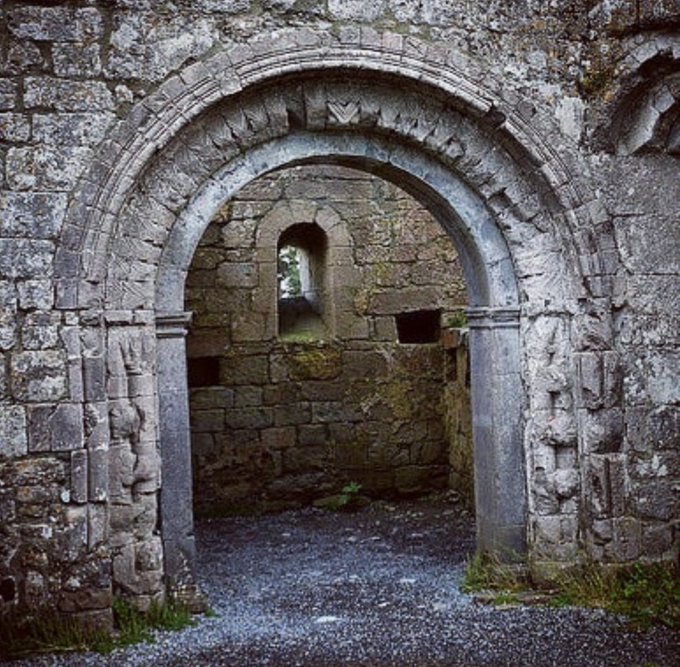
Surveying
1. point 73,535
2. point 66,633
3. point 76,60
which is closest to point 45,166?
point 76,60

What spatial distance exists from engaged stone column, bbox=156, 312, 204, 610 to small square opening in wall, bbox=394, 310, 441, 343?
4.05 metres

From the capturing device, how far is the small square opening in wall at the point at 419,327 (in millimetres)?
8617

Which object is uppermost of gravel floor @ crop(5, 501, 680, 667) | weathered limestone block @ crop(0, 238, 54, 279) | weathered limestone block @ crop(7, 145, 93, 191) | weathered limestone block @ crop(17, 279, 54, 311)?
weathered limestone block @ crop(7, 145, 93, 191)

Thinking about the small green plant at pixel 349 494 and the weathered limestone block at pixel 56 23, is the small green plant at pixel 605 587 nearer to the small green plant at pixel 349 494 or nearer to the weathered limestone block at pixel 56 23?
the small green plant at pixel 349 494

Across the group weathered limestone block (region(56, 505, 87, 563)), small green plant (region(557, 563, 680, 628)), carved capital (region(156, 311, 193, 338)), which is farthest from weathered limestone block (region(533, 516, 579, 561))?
weathered limestone block (region(56, 505, 87, 563))

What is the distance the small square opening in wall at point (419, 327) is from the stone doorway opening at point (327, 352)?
0.01m

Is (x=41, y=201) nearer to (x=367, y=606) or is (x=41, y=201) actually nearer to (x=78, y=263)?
(x=78, y=263)

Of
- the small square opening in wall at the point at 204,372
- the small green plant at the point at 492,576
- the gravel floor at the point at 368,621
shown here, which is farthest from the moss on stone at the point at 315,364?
the small green plant at the point at 492,576

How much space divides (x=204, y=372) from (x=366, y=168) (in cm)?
350

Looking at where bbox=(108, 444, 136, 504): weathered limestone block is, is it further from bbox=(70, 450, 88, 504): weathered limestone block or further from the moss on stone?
the moss on stone

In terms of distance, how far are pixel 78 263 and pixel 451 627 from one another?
2.67 metres

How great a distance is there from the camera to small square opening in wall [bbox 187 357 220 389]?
8117mm

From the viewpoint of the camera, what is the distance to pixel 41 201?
4.38 metres

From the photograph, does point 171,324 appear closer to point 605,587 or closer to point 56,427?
point 56,427
